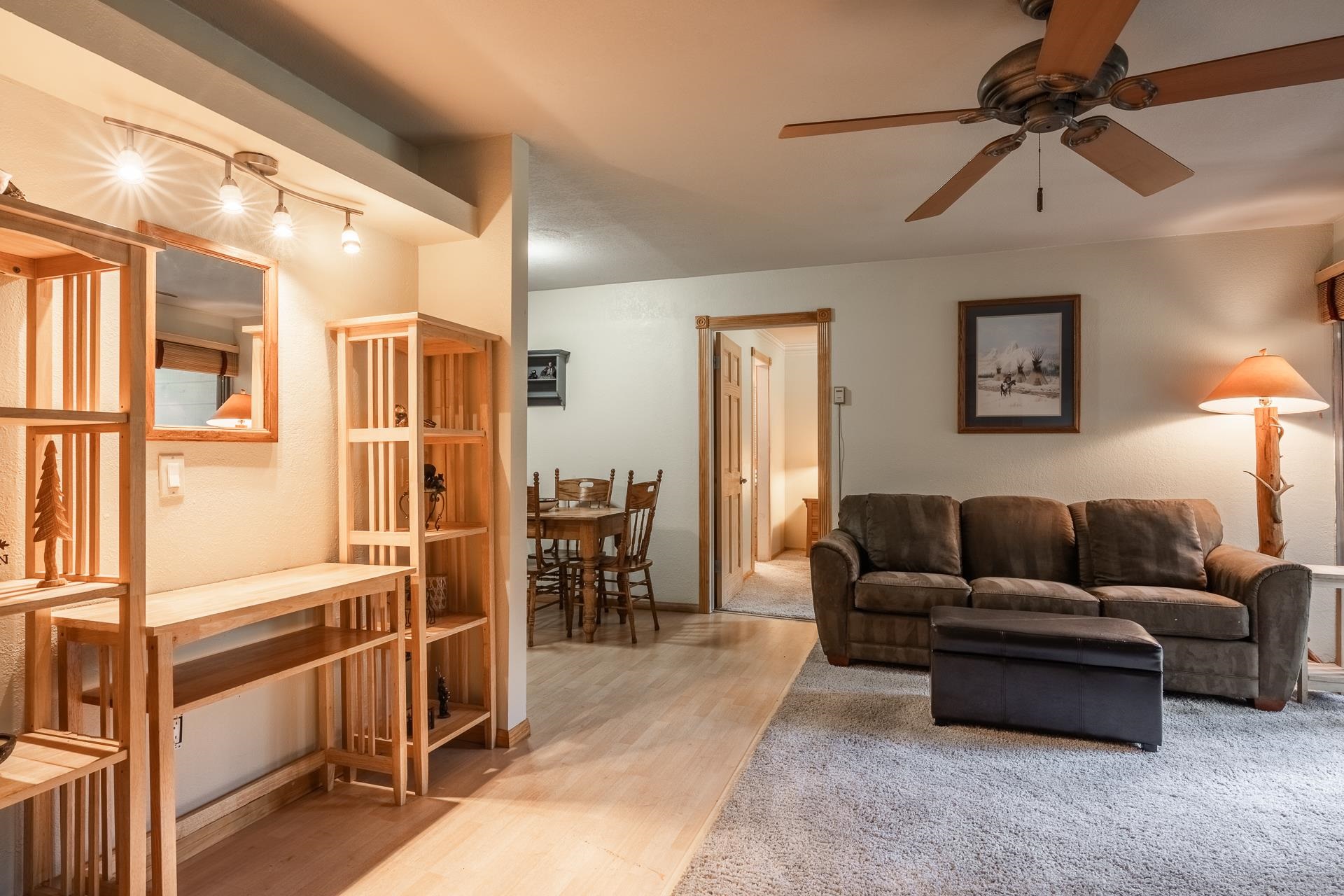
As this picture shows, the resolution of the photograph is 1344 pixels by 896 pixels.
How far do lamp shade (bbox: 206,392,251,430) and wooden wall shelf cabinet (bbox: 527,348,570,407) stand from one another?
3.28m

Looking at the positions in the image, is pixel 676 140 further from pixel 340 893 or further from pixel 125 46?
pixel 340 893

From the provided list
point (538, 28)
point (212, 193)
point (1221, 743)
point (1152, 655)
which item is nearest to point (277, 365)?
point (212, 193)

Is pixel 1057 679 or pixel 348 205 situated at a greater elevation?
pixel 348 205

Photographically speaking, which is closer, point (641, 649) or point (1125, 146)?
point (1125, 146)

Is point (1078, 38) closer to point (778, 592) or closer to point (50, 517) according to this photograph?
point (50, 517)

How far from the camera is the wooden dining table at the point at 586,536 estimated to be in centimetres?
440

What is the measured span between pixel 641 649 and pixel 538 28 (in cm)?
328

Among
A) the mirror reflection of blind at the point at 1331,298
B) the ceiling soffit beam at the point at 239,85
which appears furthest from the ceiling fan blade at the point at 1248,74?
the mirror reflection of blind at the point at 1331,298

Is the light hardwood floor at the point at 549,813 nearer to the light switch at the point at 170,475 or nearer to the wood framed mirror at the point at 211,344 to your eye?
the light switch at the point at 170,475

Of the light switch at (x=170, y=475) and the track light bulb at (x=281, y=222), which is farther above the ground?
the track light bulb at (x=281, y=222)

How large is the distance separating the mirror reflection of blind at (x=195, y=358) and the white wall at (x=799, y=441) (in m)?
6.66

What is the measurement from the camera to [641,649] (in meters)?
4.27

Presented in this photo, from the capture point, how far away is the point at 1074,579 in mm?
3990

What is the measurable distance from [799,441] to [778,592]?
2.80m
